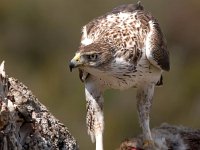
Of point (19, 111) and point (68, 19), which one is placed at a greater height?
point (68, 19)

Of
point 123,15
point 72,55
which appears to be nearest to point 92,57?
point 123,15

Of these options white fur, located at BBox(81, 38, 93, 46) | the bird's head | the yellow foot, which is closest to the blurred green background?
the yellow foot

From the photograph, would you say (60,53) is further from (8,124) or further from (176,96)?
(8,124)

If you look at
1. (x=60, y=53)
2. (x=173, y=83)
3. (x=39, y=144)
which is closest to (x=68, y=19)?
(x=60, y=53)

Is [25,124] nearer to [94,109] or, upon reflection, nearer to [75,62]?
[75,62]

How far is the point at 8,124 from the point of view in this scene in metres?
9.49

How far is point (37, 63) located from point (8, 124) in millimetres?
17774

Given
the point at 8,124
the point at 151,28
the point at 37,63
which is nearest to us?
the point at 8,124

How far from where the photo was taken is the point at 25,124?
9984 millimetres


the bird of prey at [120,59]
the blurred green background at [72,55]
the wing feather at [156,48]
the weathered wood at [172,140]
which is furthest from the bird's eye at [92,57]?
the blurred green background at [72,55]

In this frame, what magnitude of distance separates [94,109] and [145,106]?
736mm

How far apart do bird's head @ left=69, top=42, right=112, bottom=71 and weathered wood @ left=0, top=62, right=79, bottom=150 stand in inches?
31.4

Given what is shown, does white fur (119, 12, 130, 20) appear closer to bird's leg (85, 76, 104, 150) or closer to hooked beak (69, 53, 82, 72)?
bird's leg (85, 76, 104, 150)

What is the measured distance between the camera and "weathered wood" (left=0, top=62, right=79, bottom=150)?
9500 millimetres
